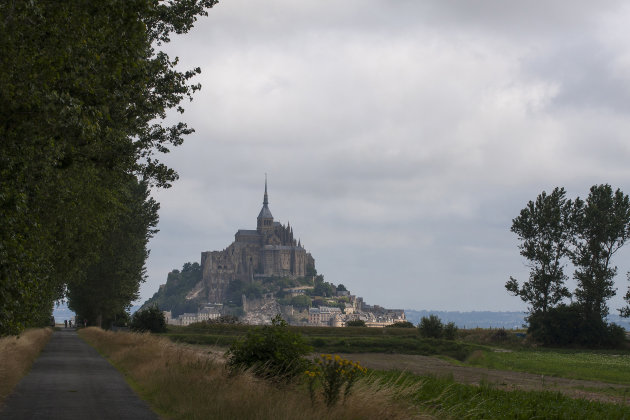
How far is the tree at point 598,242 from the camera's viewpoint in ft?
255

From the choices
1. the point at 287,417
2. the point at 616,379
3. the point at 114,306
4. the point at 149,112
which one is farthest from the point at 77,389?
the point at 114,306

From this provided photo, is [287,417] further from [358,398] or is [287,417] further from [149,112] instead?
[149,112]

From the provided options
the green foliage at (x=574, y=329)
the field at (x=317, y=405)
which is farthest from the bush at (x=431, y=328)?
the field at (x=317, y=405)

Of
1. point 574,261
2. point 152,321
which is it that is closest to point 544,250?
point 574,261

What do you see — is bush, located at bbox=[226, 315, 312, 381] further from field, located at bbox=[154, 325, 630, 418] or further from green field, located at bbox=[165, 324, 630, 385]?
green field, located at bbox=[165, 324, 630, 385]

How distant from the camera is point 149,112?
2519 cm

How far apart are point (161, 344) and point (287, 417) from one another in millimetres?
21919

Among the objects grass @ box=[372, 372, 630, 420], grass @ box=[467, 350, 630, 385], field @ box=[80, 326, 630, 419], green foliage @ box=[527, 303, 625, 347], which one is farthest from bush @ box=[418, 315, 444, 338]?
grass @ box=[372, 372, 630, 420]

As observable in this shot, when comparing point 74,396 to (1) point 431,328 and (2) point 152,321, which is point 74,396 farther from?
(1) point 431,328

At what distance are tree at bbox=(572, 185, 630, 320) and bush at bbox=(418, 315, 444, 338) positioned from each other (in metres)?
15.3

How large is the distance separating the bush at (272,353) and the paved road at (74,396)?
2.83 meters

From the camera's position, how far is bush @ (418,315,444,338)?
8094 cm

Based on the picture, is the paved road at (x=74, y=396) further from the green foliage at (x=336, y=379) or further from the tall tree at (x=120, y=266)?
the tall tree at (x=120, y=266)

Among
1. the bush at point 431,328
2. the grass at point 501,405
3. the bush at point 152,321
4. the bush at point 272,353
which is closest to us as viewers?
the grass at point 501,405
